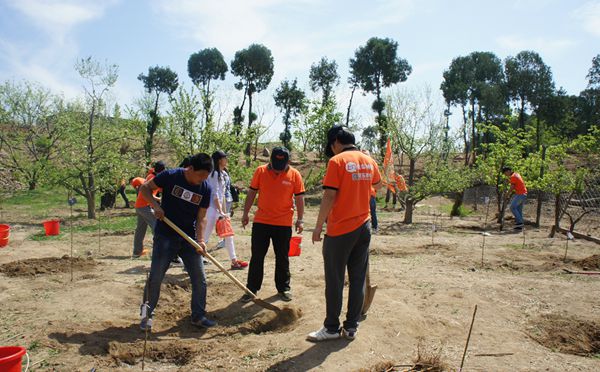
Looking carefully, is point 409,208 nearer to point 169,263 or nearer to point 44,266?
point 44,266

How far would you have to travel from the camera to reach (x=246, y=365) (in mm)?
3805

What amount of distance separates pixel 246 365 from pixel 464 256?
623 centimetres

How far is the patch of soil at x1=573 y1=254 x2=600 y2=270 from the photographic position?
7.86 metres

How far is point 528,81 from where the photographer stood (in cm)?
3250

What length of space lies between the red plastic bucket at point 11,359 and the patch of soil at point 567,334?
447 centimetres

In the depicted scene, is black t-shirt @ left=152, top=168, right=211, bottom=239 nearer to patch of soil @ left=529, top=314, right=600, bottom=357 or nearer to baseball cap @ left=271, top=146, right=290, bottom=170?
baseball cap @ left=271, top=146, right=290, bottom=170

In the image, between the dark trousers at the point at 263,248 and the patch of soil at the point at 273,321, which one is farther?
the dark trousers at the point at 263,248

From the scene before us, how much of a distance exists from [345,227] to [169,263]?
181 cm

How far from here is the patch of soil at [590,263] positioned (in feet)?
25.8

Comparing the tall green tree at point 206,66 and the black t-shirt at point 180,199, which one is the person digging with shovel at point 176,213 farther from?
the tall green tree at point 206,66

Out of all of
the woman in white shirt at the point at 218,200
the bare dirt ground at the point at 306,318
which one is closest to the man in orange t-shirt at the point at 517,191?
the bare dirt ground at the point at 306,318

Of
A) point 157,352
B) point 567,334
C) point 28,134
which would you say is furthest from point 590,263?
point 28,134

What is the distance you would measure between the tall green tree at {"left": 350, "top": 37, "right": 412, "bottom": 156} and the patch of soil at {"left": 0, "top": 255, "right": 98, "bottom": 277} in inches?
1185

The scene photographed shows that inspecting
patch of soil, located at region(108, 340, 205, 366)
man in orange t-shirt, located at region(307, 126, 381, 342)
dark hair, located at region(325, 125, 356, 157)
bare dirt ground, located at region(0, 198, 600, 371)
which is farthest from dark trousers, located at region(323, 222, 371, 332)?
patch of soil, located at region(108, 340, 205, 366)
